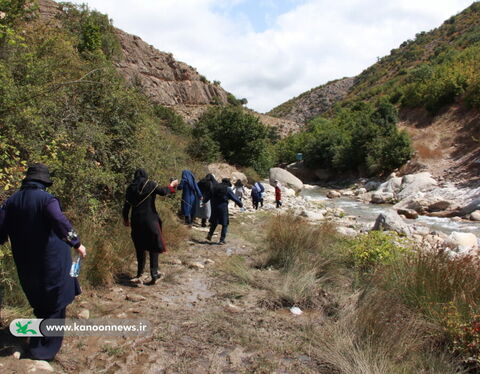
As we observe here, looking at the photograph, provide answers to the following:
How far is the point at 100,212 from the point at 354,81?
85.6 meters

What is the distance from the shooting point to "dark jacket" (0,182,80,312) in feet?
8.66

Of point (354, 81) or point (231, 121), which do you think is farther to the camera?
point (354, 81)

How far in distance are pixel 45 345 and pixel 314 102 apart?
8846 cm

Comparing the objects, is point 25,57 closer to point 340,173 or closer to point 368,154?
point 368,154

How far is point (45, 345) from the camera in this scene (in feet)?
9.05

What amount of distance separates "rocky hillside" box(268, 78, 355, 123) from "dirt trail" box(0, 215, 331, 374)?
77.0 metres

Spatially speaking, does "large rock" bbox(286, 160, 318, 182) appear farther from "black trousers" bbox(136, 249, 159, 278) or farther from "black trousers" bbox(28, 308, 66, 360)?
"black trousers" bbox(28, 308, 66, 360)

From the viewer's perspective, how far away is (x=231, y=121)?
23.8m

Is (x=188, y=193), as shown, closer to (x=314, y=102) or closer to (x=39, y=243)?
(x=39, y=243)

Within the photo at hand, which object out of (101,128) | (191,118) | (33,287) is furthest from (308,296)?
(191,118)

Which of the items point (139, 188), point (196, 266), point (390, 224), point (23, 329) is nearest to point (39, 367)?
point (23, 329)

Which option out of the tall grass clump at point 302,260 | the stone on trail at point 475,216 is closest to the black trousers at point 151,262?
the tall grass clump at point 302,260

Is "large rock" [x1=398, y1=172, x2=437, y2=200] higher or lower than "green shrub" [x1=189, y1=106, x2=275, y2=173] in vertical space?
lower

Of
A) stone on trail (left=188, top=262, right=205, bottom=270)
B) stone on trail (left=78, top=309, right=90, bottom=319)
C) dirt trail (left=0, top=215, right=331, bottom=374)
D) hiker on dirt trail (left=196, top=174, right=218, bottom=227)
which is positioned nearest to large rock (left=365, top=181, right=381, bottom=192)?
hiker on dirt trail (left=196, top=174, right=218, bottom=227)
